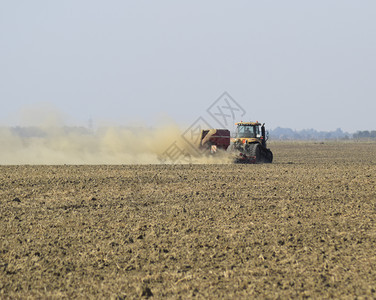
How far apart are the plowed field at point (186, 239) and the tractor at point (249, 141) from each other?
8.34m

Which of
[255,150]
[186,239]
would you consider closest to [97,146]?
[255,150]

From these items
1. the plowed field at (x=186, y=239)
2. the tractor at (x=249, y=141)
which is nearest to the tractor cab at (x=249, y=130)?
the tractor at (x=249, y=141)

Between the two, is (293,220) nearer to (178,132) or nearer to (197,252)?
(197,252)

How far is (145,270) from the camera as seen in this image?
348 inches

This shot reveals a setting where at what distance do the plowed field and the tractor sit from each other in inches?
328

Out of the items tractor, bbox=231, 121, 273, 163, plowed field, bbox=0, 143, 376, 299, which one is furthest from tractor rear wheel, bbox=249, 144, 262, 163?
plowed field, bbox=0, 143, 376, 299

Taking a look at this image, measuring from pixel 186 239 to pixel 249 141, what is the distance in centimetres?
1796

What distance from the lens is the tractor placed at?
28.6 metres

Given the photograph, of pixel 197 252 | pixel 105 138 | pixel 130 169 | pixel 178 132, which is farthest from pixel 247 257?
pixel 105 138

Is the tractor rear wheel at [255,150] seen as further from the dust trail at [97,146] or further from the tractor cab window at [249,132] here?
the dust trail at [97,146]

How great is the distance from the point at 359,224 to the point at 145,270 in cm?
613

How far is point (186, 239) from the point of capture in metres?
10.9

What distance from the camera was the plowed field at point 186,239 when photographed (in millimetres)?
8008

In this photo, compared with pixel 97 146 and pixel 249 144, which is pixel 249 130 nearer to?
→ pixel 249 144
